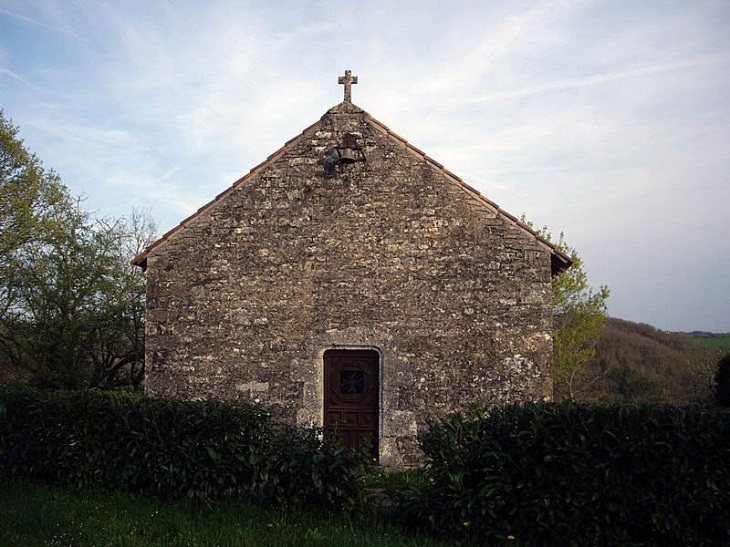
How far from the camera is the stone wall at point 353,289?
31.3 feet

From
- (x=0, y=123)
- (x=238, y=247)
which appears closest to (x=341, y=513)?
(x=238, y=247)

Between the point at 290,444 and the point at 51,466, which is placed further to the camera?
the point at 51,466

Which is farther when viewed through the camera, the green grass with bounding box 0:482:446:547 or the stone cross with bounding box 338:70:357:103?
the stone cross with bounding box 338:70:357:103

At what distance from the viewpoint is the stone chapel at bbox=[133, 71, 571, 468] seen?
955cm

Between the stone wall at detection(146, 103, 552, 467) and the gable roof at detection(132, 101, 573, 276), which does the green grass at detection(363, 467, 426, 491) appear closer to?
the stone wall at detection(146, 103, 552, 467)

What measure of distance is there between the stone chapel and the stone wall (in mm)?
23

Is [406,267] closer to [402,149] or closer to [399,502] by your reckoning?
[402,149]

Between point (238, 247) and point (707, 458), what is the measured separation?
7673mm

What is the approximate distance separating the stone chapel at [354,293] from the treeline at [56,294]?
22.7 ft

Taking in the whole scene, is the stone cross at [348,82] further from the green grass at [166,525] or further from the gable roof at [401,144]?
the green grass at [166,525]

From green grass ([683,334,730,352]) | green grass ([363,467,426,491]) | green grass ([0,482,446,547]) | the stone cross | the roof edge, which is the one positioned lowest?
green grass ([363,467,426,491])

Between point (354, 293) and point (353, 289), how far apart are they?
0.07 metres

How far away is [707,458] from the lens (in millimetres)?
5430

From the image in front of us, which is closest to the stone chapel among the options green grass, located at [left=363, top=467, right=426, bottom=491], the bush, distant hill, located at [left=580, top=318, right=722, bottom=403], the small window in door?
the small window in door
